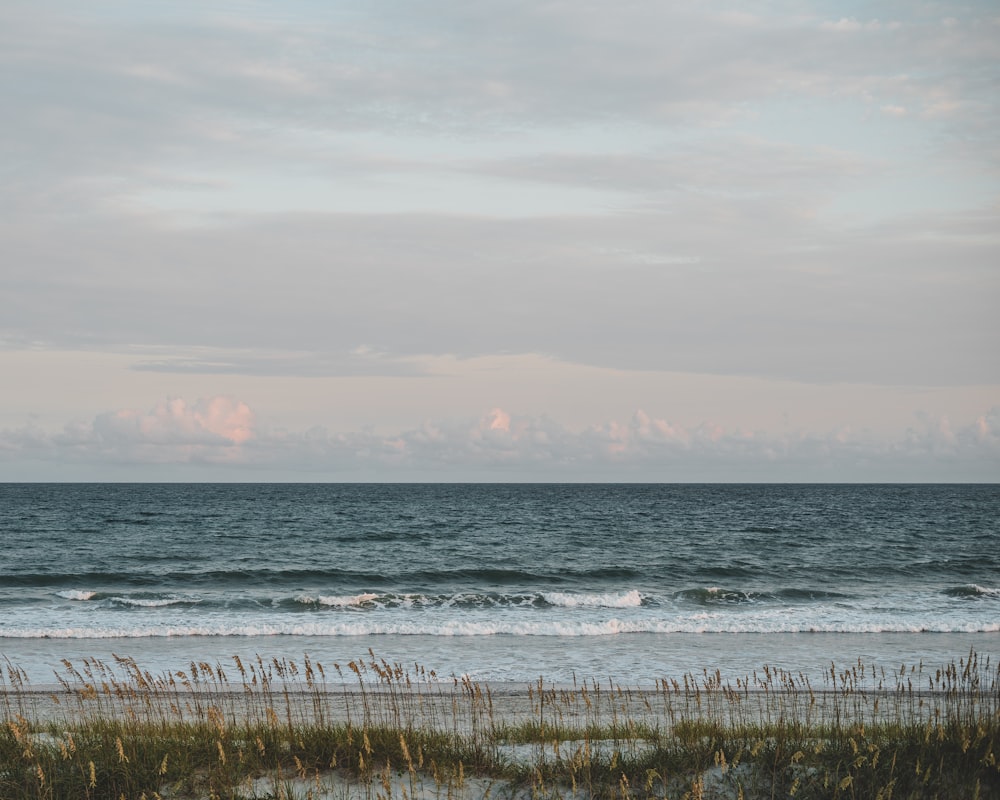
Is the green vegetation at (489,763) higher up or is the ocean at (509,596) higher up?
the green vegetation at (489,763)

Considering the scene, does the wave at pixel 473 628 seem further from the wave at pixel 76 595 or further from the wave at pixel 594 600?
the wave at pixel 76 595

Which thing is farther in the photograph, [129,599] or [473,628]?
[129,599]

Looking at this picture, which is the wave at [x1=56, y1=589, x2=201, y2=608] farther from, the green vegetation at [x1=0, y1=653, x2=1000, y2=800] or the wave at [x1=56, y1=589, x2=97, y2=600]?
the green vegetation at [x1=0, y1=653, x2=1000, y2=800]

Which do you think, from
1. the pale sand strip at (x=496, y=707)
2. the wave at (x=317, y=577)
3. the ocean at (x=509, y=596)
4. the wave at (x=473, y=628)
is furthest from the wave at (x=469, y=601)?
the pale sand strip at (x=496, y=707)

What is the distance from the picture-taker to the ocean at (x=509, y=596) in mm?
19109

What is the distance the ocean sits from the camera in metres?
19.1

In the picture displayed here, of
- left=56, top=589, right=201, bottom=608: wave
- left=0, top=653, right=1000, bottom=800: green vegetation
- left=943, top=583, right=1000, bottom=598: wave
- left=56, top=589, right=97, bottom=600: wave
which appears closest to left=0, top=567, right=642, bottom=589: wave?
left=56, top=589, right=97, bottom=600: wave

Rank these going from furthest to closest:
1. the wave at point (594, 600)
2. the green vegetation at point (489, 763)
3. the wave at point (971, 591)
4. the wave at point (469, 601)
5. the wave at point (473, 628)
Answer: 1. the wave at point (971, 591)
2. the wave at point (594, 600)
3. the wave at point (469, 601)
4. the wave at point (473, 628)
5. the green vegetation at point (489, 763)

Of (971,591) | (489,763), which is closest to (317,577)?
(971,591)

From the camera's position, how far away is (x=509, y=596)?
28375 mm

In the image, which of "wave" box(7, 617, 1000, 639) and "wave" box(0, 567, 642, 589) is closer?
"wave" box(7, 617, 1000, 639)

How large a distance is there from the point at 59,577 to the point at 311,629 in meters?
16.9

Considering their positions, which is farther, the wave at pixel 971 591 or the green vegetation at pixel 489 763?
the wave at pixel 971 591

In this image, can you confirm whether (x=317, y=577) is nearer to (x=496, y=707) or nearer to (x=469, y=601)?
(x=469, y=601)
